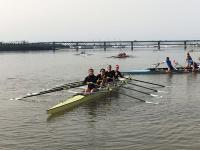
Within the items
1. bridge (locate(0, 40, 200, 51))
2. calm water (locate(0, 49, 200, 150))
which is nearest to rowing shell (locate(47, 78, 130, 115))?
calm water (locate(0, 49, 200, 150))

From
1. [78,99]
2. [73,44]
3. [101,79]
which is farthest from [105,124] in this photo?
[73,44]

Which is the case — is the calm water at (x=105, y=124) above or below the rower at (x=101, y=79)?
below

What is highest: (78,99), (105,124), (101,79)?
(101,79)

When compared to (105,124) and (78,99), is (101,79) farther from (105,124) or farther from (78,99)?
(105,124)

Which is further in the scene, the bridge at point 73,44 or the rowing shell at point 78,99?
the bridge at point 73,44

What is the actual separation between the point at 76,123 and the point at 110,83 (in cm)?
915

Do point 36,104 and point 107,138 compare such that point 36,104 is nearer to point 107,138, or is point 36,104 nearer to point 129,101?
point 129,101

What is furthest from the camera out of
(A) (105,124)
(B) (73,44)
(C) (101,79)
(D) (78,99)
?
(B) (73,44)

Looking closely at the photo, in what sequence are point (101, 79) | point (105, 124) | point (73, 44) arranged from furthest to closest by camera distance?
point (73, 44), point (101, 79), point (105, 124)

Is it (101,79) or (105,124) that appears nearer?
(105,124)

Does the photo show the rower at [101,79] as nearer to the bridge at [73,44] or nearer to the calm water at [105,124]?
the calm water at [105,124]

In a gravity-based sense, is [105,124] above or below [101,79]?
below

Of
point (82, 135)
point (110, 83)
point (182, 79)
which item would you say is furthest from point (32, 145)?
point (182, 79)

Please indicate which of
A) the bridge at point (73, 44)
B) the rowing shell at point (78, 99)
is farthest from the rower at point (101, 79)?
the bridge at point (73, 44)
